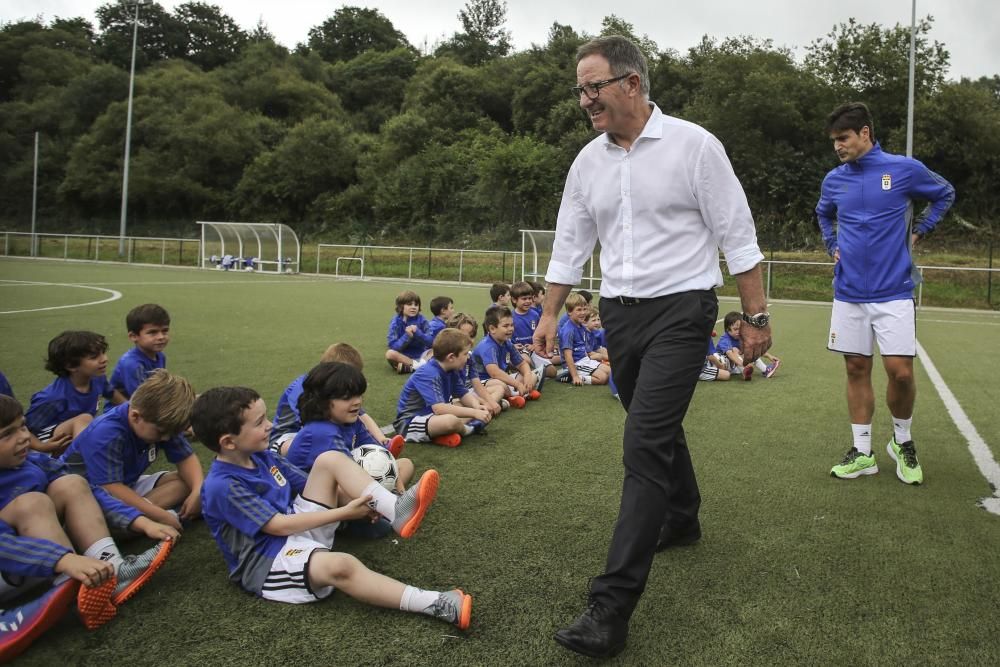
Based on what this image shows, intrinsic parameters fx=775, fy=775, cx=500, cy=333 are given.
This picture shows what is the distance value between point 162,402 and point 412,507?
1.20m

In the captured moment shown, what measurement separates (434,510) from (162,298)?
14.5m

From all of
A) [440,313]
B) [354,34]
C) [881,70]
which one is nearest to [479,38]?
[354,34]

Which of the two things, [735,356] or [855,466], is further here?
[735,356]

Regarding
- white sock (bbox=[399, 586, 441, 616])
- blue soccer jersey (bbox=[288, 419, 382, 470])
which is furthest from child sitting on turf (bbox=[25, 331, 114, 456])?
white sock (bbox=[399, 586, 441, 616])

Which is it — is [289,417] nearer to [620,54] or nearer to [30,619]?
[30,619]

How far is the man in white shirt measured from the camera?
104 inches

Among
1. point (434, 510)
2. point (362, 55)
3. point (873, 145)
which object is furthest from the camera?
point (362, 55)

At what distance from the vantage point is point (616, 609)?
2.40 metres

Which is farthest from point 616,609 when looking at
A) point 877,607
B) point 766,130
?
point 766,130

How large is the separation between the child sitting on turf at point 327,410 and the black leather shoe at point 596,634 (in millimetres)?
1404

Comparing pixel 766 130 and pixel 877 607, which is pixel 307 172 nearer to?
pixel 766 130

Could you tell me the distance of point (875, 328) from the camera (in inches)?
171

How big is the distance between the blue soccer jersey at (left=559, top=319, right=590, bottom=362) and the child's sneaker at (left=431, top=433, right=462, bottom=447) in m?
2.97

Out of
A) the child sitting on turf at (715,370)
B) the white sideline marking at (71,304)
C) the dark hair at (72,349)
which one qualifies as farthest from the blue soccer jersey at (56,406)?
the white sideline marking at (71,304)
